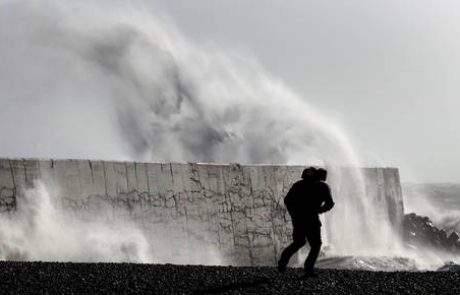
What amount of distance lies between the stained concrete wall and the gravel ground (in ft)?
8.46

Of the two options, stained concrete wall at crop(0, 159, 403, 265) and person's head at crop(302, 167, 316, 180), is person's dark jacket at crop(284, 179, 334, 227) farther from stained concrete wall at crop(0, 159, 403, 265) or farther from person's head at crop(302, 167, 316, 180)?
stained concrete wall at crop(0, 159, 403, 265)

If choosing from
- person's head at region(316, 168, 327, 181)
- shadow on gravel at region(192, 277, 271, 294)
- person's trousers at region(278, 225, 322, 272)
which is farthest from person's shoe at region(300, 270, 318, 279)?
person's head at region(316, 168, 327, 181)

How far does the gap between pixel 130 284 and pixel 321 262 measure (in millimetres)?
7659

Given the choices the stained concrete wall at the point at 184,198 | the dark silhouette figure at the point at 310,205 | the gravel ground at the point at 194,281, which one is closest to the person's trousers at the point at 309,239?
the dark silhouette figure at the point at 310,205

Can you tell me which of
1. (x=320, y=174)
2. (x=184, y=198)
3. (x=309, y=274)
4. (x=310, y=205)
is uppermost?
(x=184, y=198)

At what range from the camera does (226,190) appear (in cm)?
1301

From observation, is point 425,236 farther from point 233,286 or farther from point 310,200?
point 233,286

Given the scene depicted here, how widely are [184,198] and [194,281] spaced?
5.08 meters

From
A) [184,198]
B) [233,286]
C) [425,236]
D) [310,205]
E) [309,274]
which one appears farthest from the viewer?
[425,236]

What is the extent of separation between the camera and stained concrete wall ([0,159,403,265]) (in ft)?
34.5

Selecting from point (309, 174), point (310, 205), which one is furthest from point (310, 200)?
point (309, 174)

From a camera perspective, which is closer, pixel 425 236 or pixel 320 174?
pixel 320 174

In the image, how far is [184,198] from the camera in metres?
12.2

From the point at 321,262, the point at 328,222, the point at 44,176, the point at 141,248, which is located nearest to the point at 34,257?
the point at 44,176
